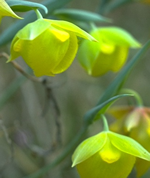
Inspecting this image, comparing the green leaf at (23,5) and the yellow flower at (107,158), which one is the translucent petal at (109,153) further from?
the green leaf at (23,5)

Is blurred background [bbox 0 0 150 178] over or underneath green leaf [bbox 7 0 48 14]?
underneath

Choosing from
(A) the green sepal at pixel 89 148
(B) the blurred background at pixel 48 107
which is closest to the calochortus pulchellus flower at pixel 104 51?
(A) the green sepal at pixel 89 148

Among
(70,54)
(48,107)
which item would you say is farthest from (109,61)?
(48,107)

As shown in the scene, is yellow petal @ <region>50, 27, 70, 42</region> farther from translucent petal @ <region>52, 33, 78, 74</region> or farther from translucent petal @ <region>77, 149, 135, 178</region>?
translucent petal @ <region>77, 149, 135, 178</region>

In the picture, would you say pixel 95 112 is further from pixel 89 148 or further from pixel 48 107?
pixel 48 107

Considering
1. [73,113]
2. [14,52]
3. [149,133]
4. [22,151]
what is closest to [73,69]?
[73,113]

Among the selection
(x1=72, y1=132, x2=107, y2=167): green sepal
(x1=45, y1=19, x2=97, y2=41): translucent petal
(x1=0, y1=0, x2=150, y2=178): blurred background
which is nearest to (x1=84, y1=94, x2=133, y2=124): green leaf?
(x1=72, y1=132, x2=107, y2=167): green sepal
